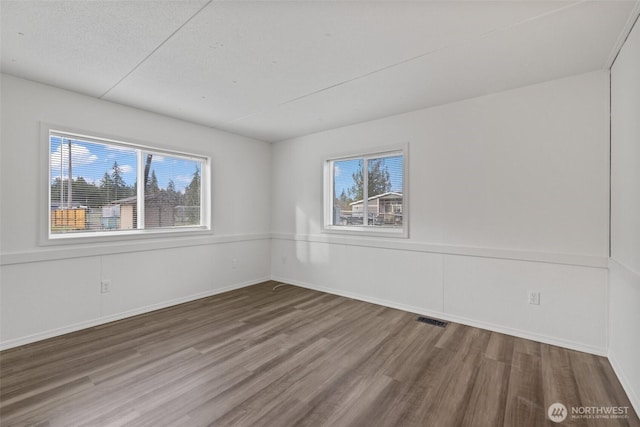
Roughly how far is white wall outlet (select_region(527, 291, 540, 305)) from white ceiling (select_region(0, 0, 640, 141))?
82.9 inches

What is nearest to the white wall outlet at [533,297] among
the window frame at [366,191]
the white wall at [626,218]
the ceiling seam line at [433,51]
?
the white wall at [626,218]

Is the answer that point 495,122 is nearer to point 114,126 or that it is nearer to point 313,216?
point 313,216

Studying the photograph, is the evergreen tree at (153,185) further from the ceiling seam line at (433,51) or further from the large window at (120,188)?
the ceiling seam line at (433,51)

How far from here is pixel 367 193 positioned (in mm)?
4246

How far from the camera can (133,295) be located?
3471mm

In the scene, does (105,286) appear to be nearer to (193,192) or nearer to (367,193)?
(193,192)

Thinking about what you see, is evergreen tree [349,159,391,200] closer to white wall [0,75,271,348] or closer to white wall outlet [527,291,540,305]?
white wall [0,75,271,348]

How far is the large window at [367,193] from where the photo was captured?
389 cm

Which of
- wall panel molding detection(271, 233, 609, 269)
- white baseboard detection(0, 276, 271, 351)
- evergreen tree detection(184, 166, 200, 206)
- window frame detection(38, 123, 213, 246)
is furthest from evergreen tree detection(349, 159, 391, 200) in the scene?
white baseboard detection(0, 276, 271, 351)

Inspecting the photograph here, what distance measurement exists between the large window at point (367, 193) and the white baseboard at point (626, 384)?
2.12 m

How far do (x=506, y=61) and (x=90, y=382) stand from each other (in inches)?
166

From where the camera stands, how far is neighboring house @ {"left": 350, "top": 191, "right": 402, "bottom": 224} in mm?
3904

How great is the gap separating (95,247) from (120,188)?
78cm

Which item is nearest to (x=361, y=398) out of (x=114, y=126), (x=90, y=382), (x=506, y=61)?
(x=90, y=382)
